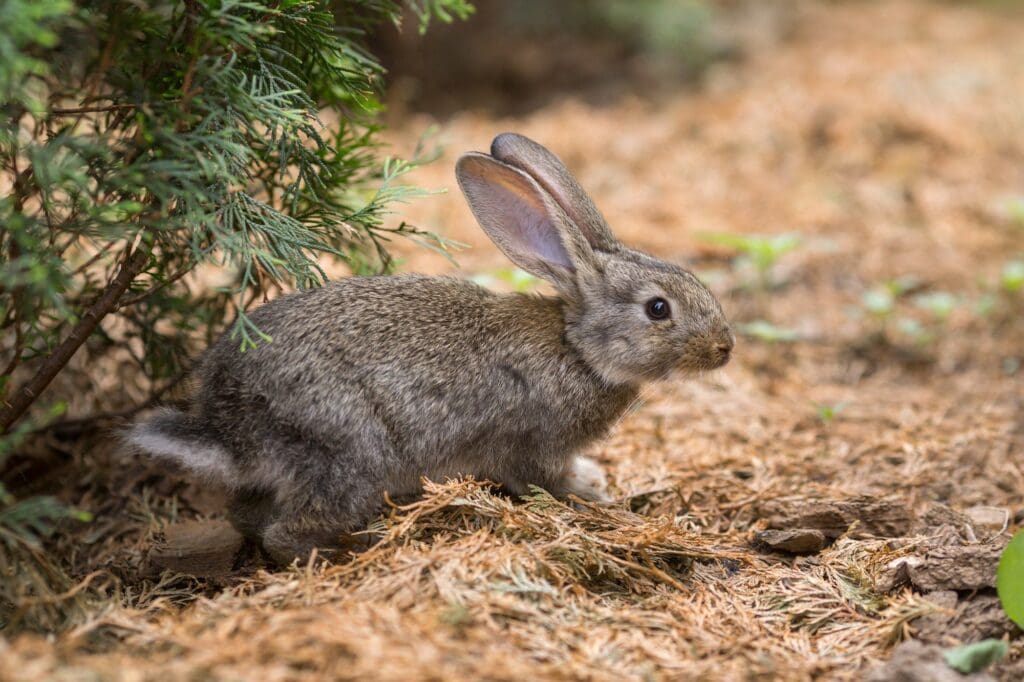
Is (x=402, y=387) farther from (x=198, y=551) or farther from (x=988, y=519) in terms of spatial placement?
(x=988, y=519)

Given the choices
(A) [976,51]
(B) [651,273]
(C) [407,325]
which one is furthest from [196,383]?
(A) [976,51]

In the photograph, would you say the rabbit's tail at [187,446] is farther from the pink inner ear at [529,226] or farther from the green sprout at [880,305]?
the green sprout at [880,305]

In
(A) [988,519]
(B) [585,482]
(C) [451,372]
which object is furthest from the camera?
(B) [585,482]

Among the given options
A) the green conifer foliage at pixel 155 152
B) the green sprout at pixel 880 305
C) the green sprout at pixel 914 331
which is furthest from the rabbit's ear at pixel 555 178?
the green sprout at pixel 914 331

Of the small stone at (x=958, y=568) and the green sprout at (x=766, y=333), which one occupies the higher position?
the green sprout at (x=766, y=333)

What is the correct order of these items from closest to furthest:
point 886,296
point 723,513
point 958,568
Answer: point 958,568 < point 723,513 < point 886,296

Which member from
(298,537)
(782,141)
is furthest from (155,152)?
(782,141)
